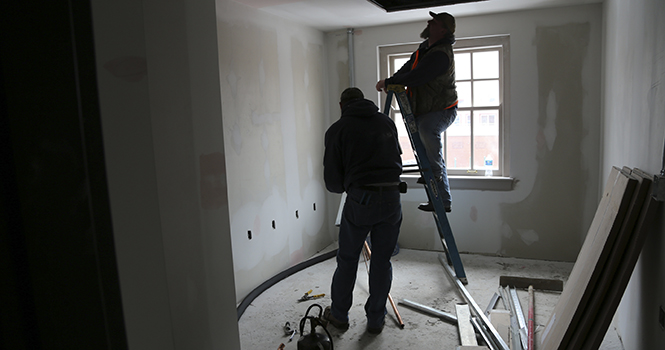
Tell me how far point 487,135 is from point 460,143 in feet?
0.88

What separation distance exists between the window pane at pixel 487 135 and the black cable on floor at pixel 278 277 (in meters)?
1.81

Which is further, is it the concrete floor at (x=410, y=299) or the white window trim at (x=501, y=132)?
the white window trim at (x=501, y=132)

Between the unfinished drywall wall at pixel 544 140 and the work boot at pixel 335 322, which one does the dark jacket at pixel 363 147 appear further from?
the unfinished drywall wall at pixel 544 140

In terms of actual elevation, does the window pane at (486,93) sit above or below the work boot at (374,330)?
above

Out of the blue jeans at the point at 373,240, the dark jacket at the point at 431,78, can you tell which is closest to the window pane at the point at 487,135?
the dark jacket at the point at 431,78

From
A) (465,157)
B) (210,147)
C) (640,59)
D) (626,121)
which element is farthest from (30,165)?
Result: (465,157)

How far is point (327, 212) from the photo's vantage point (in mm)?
4637

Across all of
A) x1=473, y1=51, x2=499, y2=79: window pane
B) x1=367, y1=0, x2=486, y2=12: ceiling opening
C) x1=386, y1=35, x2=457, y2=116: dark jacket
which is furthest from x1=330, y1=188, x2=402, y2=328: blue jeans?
x1=473, y1=51, x2=499, y2=79: window pane

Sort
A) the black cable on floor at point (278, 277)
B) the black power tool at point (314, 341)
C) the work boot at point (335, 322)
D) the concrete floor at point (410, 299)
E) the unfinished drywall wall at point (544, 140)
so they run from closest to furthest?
1. the black power tool at point (314, 341)
2. the concrete floor at point (410, 299)
3. the work boot at point (335, 322)
4. the black cable on floor at point (278, 277)
5. the unfinished drywall wall at point (544, 140)

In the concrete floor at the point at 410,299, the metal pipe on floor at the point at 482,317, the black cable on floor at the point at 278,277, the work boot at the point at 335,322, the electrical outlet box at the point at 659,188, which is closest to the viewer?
the electrical outlet box at the point at 659,188

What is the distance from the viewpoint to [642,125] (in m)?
1.80

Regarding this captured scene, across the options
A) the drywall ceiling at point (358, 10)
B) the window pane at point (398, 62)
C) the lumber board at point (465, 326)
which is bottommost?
the lumber board at point (465, 326)

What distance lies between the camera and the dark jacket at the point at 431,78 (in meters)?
2.96

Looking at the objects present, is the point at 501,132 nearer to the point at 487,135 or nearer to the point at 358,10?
the point at 487,135
